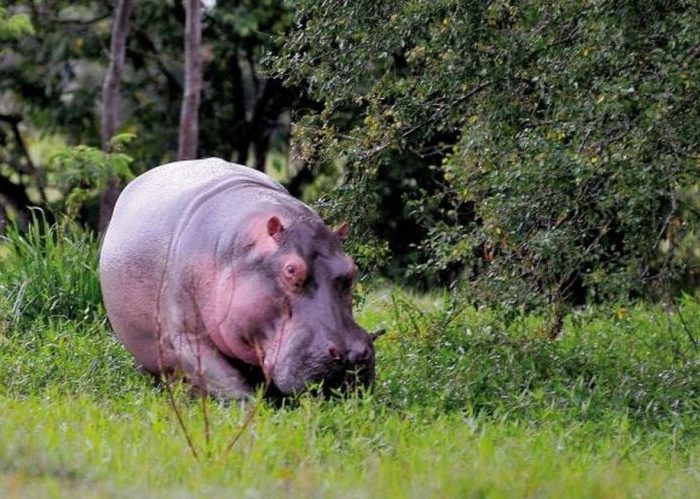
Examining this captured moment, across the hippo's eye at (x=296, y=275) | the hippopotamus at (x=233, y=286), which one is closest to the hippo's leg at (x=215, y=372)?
the hippopotamus at (x=233, y=286)

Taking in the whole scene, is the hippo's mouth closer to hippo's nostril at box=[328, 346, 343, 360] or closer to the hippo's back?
hippo's nostril at box=[328, 346, 343, 360]

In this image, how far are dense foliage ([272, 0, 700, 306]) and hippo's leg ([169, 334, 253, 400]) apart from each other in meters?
1.53

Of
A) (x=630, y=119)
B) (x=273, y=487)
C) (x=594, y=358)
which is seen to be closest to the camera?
(x=273, y=487)

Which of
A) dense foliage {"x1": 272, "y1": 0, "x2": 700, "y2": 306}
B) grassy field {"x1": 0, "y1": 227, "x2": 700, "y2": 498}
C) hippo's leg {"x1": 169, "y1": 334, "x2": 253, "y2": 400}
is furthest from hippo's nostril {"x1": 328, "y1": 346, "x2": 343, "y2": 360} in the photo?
dense foliage {"x1": 272, "y1": 0, "x2": 700, "y2": 306}

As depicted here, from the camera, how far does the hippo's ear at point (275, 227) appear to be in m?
7.46

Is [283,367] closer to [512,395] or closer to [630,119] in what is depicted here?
[512,395]

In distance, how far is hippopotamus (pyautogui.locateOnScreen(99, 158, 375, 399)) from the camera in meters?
7.20

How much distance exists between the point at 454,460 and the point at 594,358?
326 centimetres

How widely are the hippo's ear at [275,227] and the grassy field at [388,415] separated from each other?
0.83m

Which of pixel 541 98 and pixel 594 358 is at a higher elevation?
pixel 541 98

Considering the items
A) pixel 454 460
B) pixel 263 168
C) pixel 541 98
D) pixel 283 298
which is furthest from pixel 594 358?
pixel 263 168

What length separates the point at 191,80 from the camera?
1488 centimetres

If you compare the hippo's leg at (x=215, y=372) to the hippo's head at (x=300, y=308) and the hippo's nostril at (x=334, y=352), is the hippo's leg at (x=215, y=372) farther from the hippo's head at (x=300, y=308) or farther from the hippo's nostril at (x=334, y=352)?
the hippo's nostril at (x=334, y=352)

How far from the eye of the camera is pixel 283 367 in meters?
7.16
